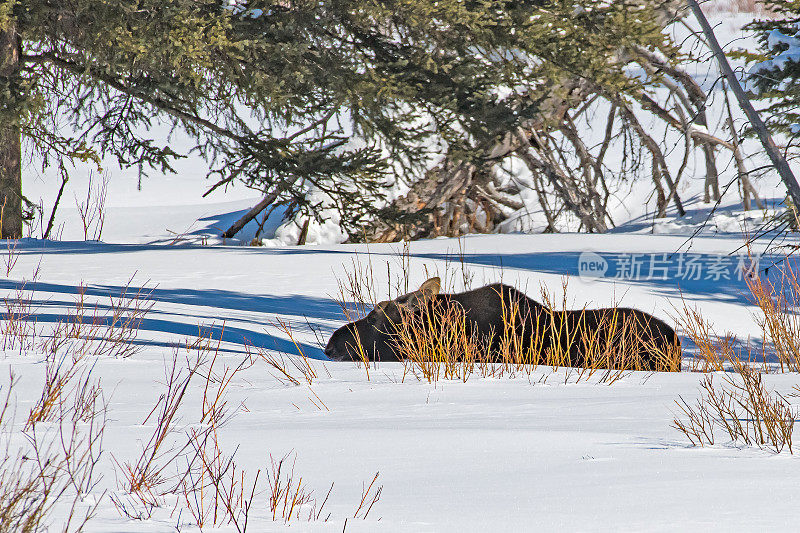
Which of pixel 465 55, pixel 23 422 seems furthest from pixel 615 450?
pixel 465 55

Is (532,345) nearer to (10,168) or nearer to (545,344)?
(545,344)

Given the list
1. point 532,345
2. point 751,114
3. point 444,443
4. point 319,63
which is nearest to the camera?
point 444,443

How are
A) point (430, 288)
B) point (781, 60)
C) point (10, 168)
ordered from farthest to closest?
point (10, 168) → point (781, 60) → point (430, 288)

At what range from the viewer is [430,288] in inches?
209

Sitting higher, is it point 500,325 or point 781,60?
point 781,60

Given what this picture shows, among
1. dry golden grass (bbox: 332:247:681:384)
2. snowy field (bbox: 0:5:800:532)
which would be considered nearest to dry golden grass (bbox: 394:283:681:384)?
dry golden grass (bbox: 332:247:681:384)

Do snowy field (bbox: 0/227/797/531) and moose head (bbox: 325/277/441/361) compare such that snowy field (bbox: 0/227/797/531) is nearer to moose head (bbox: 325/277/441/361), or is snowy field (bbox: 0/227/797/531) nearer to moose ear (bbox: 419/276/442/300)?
moose head (bbox: 325/277/441/361)

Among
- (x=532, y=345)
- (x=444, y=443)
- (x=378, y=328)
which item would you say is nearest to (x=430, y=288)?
(x=378, y=328)

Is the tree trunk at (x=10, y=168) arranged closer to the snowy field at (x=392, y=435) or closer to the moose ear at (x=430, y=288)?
the snowy field at (x=392, y=435)

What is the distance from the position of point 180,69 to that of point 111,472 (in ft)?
26.9

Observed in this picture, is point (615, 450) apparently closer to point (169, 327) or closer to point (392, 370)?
point (392, 370)

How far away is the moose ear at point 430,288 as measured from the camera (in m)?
5.27

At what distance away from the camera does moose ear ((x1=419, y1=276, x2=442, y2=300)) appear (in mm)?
5270

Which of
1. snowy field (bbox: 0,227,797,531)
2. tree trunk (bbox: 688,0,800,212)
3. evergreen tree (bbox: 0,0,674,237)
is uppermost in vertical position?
evergreen tree (bbox: 0,0,674,237)
